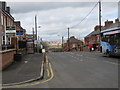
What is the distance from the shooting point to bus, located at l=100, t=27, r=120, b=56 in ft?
76.5

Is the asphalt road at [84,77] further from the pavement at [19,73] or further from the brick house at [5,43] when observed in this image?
the brick house at [5,43]

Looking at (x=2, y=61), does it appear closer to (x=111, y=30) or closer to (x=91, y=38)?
(x=111, y=30)

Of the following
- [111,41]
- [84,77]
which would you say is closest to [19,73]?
[84,77]

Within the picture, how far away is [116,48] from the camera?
2364 cm

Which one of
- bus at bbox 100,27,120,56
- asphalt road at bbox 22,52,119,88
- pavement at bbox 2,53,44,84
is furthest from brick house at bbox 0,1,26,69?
bus at bbox 100,27,120,56

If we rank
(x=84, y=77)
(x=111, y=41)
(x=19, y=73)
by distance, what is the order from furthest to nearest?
(x=111, y=41), (x=19, y=73), (x=84, y=77)

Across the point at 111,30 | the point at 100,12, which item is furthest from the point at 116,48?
the point at 100,12

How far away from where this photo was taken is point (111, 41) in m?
25.1

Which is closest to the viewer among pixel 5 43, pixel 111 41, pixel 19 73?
pixel 19 73

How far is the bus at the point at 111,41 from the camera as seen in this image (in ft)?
76.5

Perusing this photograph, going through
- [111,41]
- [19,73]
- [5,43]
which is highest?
[111,41]

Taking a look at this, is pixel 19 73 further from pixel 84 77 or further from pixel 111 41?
pixel 111 41

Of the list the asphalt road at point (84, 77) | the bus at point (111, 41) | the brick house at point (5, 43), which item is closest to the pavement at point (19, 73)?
the brick house at point (5, 43)

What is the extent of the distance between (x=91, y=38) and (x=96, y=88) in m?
71.8
